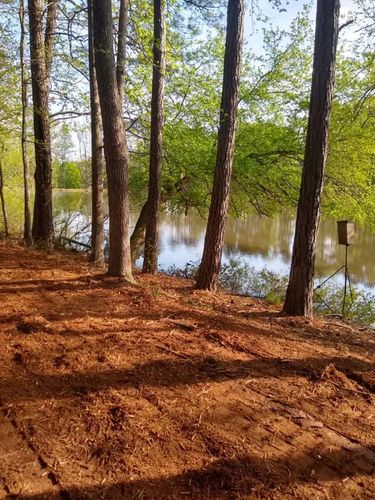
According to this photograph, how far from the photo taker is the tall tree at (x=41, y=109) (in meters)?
8.28

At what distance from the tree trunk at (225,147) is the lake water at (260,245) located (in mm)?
6481

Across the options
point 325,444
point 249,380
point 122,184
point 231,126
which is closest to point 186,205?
point 231,126

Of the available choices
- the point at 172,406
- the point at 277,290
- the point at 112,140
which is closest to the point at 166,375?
the point at 172,406

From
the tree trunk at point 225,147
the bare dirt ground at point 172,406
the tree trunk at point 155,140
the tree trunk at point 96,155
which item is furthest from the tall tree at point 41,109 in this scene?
the bare dirt ground at point 172,406

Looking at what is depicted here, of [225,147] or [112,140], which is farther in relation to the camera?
[225,147]

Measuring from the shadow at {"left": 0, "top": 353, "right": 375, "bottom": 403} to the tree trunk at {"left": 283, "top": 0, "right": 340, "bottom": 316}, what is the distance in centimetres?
204

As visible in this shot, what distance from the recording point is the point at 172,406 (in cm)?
259

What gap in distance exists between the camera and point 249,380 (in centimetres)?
308

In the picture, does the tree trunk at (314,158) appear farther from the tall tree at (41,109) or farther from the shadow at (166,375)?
the tall tree at (41,109)

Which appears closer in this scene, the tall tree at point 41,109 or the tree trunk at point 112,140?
the tree trunk at point 112,140

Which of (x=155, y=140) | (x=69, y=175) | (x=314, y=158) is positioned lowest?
(x=314, y=158)

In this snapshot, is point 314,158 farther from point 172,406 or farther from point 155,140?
point 172,406

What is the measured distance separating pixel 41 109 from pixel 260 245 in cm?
1284

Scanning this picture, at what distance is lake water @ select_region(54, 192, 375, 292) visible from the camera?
14302 millimetres
